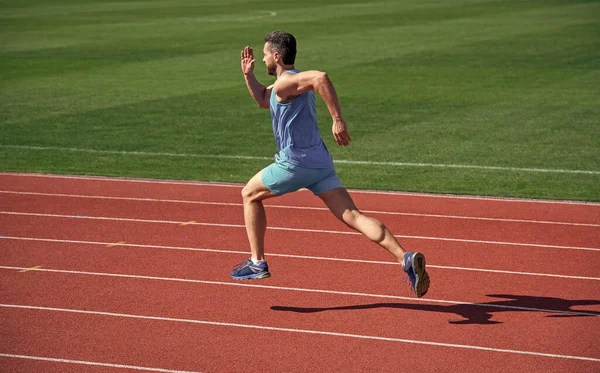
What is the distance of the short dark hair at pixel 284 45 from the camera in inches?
287

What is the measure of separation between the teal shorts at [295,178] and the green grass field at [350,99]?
14.6ft

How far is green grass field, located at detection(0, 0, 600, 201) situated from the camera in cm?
1312

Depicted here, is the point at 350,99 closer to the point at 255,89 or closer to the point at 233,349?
the point at 255,89

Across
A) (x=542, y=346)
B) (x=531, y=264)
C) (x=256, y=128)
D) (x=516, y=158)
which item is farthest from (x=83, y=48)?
(x=542, y=346)

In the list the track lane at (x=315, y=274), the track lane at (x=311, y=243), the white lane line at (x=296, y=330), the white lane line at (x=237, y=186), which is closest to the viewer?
the white lane line at (x=296, y=330)

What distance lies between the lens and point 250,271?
7.72 meters

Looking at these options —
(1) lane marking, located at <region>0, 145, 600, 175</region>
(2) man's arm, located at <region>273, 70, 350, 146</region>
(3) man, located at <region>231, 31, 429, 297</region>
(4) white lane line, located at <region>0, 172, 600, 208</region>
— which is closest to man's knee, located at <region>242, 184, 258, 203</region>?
(3) man, located at <region>231, 31, 429, 297</region>

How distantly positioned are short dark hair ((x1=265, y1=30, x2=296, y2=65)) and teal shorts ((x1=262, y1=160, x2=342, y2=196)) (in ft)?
2.42

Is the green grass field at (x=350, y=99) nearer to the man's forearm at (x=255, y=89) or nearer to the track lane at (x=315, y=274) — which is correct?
the track lane at (x=315, y=274)

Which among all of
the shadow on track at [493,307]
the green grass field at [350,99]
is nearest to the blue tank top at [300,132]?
the shadow on track at [493,307]

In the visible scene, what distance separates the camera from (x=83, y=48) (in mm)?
27469

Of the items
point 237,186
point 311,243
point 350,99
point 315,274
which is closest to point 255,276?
point 315,274

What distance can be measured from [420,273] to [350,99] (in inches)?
450

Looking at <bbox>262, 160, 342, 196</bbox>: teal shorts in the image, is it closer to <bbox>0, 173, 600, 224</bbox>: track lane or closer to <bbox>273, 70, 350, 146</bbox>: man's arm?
<bbox>273, 70, 350, 146</bbox>: man's arm
